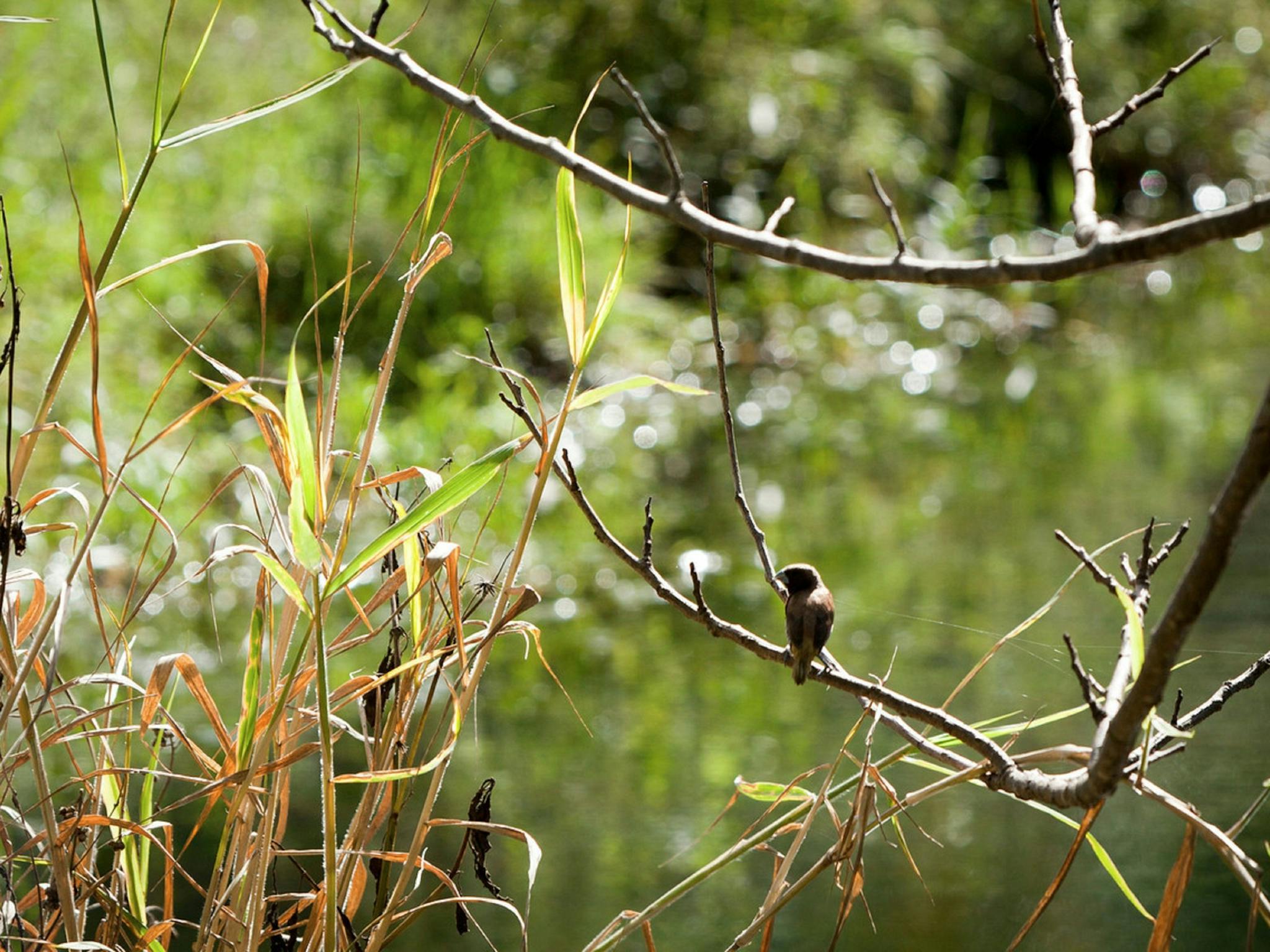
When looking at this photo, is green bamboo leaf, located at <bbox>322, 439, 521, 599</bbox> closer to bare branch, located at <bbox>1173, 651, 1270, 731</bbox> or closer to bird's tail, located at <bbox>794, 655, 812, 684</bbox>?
bird's tail, located at <bbox>794, 655, 812, 684</bbox>

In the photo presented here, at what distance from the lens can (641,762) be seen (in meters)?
2.13

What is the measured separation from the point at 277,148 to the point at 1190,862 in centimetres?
370

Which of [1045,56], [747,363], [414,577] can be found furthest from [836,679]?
[747,363]

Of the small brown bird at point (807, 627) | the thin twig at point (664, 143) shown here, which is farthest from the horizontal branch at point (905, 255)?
the small brown bird at point (807, 627)

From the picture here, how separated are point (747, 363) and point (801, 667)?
11.2 ft

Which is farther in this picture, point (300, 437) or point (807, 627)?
point (807, 627)

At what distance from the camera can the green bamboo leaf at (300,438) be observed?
33.0 inches

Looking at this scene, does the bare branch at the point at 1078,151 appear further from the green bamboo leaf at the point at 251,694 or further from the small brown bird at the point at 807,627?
the green bamboo leaf at the point at 251,694

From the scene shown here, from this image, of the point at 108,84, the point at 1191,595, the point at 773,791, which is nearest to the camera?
the point at 1191,595

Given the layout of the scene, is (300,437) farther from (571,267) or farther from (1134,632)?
(1134,632)

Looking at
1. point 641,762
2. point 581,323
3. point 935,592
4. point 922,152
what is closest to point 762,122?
point 922,152

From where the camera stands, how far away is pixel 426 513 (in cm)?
84

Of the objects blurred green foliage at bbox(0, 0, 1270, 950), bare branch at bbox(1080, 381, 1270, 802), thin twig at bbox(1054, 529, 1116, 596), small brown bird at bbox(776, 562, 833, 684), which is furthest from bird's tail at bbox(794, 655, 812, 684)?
blurred green foliage at bbox(0, 0, 1270, 950)

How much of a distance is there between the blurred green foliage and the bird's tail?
0.41 m
